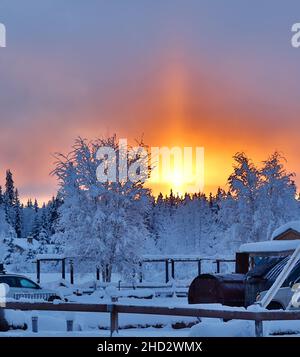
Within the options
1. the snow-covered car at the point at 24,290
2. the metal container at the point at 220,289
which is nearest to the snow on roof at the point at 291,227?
the metal container at the point at 220,289

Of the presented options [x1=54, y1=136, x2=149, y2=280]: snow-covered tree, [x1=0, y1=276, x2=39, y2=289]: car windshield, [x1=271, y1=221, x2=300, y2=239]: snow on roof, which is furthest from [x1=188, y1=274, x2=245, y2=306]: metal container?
A: [x1=54, y1=136, x2=149, y2=280]: snow-covered tree

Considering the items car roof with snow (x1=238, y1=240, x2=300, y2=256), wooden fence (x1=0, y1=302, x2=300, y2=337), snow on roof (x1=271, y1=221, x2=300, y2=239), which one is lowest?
wooden fence (x1=0, y1=302, x2=300, y2=337)

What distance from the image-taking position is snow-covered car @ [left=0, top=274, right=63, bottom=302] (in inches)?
920

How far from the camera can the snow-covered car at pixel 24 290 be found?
23359 millimetres

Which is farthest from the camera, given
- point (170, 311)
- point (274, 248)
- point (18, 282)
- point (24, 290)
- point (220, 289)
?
point (18, 282)

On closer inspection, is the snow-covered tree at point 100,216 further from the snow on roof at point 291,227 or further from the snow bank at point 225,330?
the snow bank at point 225,330

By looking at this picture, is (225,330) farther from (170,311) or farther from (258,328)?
(170,311)

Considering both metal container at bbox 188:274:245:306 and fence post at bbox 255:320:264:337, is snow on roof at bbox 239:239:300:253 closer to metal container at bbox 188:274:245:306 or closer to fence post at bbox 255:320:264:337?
metal container at bbox 188:274:245:306

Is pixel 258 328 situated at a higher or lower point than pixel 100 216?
lower

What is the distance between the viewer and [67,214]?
129 feet

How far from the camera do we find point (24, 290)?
23.8 m

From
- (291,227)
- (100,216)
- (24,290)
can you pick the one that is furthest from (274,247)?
(100,216)

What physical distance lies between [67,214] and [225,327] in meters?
29.2

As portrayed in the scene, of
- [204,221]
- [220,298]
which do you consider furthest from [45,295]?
[204,221]
